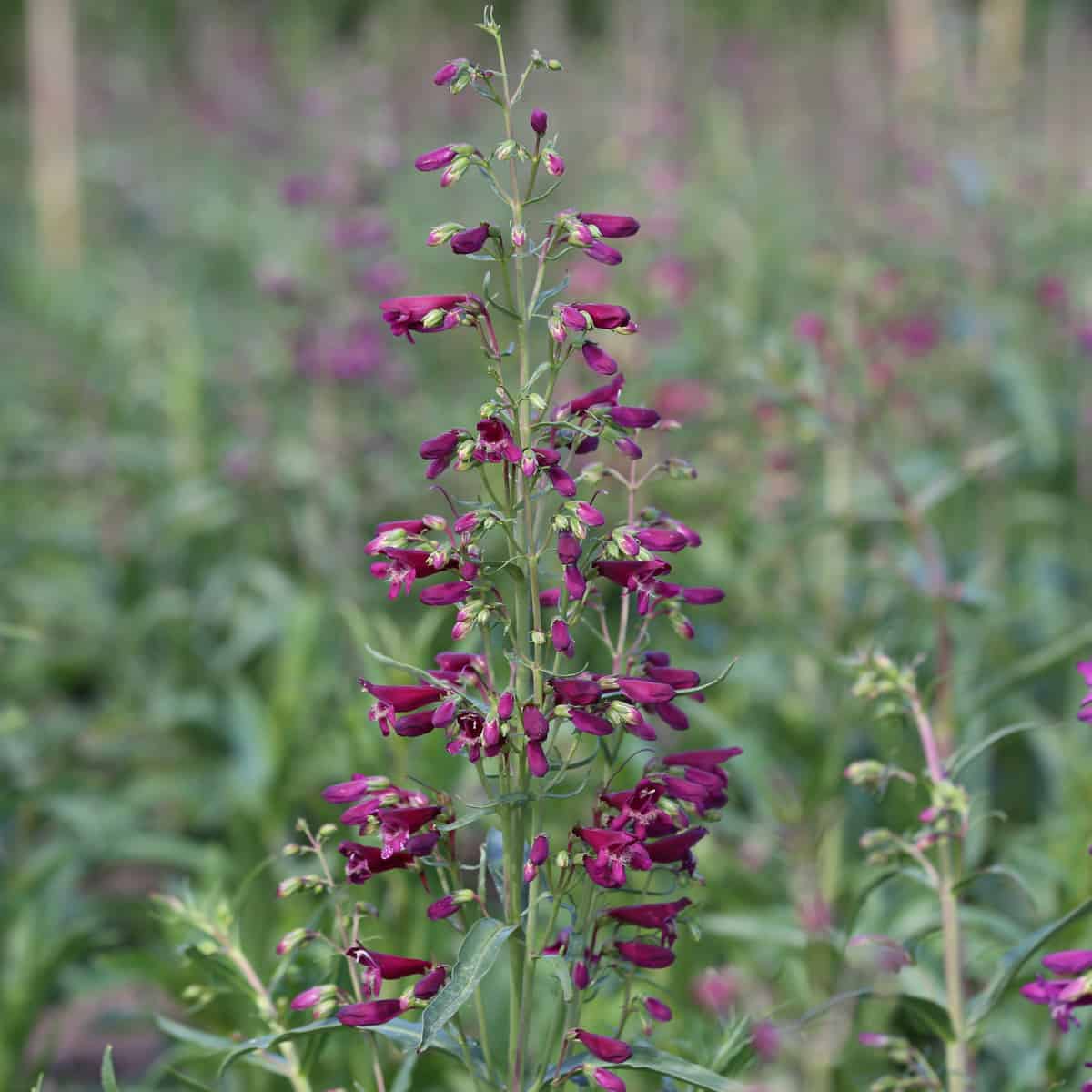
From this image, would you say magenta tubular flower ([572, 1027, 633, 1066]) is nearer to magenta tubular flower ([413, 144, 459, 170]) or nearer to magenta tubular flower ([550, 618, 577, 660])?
magenta tubular flower ([550, 618, 577, 660])

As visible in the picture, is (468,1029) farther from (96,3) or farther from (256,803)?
(96,3)

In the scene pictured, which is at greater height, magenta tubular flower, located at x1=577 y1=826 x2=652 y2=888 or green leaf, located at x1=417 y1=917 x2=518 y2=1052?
magenta tubular flower, located at x1=577 y1=826 x2=652 y2=888

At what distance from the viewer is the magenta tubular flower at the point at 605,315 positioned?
1.50 meters

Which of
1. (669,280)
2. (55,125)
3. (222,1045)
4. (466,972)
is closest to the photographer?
(466,972)

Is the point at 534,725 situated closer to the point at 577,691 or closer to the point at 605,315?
the point at 577,691

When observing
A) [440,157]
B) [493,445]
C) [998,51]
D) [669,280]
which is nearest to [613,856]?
[493,445]

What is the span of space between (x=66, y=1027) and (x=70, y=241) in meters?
7.94

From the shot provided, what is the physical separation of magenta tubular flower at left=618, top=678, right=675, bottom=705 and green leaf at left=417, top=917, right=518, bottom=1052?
0.92 ft

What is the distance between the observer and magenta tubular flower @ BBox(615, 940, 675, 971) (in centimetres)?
149

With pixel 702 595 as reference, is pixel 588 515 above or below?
above

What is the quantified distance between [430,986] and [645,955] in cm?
24

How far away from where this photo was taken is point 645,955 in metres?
1.51

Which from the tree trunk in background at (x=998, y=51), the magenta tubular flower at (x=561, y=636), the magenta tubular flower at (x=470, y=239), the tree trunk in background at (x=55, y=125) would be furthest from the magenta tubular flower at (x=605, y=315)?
the tree trunk in background at (x=55, y=125)

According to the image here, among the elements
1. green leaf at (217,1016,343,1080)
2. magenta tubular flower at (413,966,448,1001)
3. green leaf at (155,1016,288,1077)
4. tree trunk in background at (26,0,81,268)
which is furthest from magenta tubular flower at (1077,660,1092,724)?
tree trunk in background at (26,0,81,268)
